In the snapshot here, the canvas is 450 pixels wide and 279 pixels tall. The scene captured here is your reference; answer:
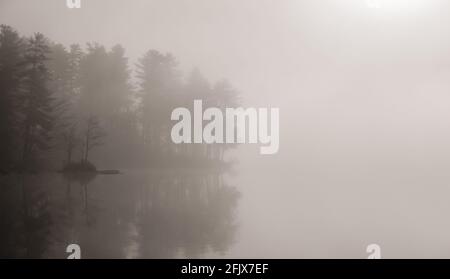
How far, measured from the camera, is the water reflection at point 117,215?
682cm

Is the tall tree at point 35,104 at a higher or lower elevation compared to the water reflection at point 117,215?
higher

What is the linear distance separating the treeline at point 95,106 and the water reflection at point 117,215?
80 centimetres

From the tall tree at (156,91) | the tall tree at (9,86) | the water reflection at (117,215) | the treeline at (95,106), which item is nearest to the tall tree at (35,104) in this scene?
the treeline at (95,106)

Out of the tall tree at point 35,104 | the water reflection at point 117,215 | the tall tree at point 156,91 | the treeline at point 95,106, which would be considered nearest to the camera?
the water reflection at point 117,215

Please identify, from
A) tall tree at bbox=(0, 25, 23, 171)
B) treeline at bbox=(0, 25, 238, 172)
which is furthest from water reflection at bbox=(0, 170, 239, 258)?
tall tree at bbox=(0, 25, 23, 171)

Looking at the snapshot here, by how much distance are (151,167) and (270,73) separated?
485 cm

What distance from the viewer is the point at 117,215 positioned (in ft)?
28.0

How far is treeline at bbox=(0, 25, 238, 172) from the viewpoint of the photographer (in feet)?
40.3

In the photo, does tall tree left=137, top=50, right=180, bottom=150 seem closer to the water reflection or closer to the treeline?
the treeline

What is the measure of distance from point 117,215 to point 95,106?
20.5 ft

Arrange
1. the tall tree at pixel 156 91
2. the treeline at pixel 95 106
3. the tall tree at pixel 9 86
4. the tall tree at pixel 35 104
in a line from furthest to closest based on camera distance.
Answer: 1. the tall tree at pixel 35 104
2. the tall tree at pixel 9 86
3. the treeline at pixel 95 106
4. the tall tree at pixel 156 91

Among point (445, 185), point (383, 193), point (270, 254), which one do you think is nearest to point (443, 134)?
point (445, 185)

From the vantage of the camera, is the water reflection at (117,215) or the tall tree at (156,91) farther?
the tall tree at (156,91)

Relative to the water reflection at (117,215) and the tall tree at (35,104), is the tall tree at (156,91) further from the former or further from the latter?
the tall tree at (35,104)
